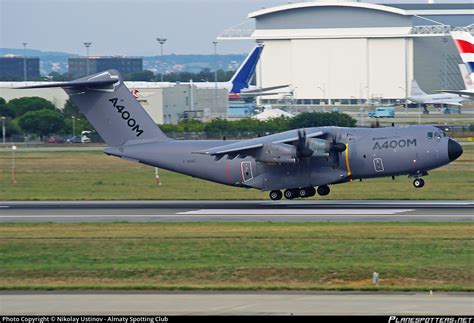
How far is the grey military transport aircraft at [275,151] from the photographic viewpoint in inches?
1577

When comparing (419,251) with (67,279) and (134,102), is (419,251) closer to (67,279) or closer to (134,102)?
(67,279)

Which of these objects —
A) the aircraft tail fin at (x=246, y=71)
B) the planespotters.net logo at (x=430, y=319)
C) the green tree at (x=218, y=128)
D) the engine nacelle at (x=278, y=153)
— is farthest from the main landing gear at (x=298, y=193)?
the aircraft tail fin at (x=246, y=71)

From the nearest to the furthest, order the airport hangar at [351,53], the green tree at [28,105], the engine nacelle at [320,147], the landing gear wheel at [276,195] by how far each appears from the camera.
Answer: the engine nacelle at [320,147] < the landing gear wheel at [276,195] < the green tree at [28,105] < the airport hangar at [351,53]

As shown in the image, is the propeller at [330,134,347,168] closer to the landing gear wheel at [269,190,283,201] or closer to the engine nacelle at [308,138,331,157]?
the engine nacelle at [308,138,331,157]

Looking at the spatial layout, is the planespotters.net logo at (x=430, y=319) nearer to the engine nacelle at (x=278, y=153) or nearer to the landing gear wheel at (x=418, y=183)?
the engine nacelle at (x=278, y=153)

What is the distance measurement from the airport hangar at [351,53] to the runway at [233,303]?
131872 millimetres

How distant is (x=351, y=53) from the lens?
156 m

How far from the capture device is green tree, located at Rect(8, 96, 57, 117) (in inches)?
3812

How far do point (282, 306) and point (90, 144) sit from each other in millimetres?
65756

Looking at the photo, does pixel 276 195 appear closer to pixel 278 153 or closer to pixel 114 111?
pixel 278 153

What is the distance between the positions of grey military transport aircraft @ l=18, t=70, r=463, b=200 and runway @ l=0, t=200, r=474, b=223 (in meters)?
1.14

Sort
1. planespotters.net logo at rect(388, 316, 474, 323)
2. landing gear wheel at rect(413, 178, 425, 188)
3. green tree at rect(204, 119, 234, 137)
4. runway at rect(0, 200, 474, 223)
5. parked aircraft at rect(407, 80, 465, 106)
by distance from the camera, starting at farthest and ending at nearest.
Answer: parked aircraft at rect(407, 80, 465, 106) < green tree at rect(204, 119, 234, 137) < landing gear wheel at rect(413, 178, 425, 188) < runway at rect(0, 200, 474, 223) < planespotters.net logo at rect(388, 316, 474, 323)

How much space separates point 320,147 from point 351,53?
387 feet

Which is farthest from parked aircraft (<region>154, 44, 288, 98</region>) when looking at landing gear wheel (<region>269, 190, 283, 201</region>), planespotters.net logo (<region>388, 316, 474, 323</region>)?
planespotters.net logo (<region>388, 316, 474, 323</region>)
